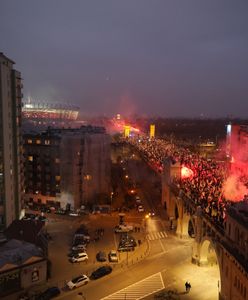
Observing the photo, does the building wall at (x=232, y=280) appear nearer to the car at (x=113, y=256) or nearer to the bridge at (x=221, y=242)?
the bridge at (x=221, y=242)

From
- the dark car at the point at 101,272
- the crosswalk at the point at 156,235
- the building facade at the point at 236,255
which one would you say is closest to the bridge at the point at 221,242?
the building facade at the point at 236,255

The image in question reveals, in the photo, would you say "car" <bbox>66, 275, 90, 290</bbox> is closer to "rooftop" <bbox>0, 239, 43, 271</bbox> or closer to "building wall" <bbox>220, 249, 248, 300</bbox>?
"rooftop" <bbox>0, 239, 43, 271</bbox>

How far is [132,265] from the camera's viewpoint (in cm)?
2388

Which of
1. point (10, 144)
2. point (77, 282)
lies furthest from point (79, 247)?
point (10, 144)

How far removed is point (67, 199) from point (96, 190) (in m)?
3.96

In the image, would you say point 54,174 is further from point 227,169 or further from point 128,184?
point 227,169

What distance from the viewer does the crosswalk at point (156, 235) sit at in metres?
29.5

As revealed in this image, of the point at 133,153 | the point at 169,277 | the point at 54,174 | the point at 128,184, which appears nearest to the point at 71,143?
the point at 54,174

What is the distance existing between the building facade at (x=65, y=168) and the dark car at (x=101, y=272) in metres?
17.9

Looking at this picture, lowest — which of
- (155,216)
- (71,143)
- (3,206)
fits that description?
(155,216)

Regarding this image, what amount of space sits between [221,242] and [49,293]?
9.50 metres

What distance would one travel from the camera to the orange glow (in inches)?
1484

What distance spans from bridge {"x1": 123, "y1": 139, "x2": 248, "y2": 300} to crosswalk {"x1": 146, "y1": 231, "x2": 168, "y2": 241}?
48.0 inches

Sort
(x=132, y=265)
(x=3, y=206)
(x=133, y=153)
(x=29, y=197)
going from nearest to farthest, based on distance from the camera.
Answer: (x=132, y=265), (x=3, y=206), (x=29, y=197), (x=133, y=153)
